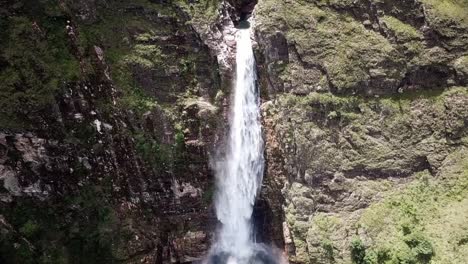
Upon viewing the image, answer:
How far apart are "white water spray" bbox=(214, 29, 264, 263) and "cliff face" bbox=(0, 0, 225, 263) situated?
617 mm

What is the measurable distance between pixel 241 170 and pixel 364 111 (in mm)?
5103

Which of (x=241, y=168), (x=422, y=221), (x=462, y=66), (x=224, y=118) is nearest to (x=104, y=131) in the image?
(x=224, y=118)

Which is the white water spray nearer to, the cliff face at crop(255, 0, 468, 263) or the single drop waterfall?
the single drop waterfall

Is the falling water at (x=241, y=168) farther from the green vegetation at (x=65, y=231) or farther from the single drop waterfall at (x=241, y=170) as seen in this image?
the green vegetation at (x=65, y=231)

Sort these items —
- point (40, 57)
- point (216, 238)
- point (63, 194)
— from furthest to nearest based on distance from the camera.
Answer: point (216, 238) → point (63, 194) → point (40, 57)

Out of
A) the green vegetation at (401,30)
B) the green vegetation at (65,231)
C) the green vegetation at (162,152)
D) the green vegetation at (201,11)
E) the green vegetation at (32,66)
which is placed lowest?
the green vegetation at (65,231)

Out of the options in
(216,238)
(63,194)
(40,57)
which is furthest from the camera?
(216,238)

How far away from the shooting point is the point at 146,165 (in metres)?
17.4

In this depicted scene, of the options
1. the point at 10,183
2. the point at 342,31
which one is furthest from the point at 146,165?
the point at 342,31

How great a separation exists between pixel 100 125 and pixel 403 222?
35.7 feet

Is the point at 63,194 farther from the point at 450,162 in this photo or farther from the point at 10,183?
the point at 450,162

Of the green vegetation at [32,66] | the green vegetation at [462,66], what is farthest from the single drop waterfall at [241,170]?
the green vegetation at [462,66]

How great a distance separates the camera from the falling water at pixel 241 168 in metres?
17.5

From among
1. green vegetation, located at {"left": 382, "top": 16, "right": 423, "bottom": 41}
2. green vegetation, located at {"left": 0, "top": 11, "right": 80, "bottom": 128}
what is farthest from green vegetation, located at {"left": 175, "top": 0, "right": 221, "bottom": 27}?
green vegetation, located at {"left": 382, "top": 16, "right": 423, "bottom": 41}
